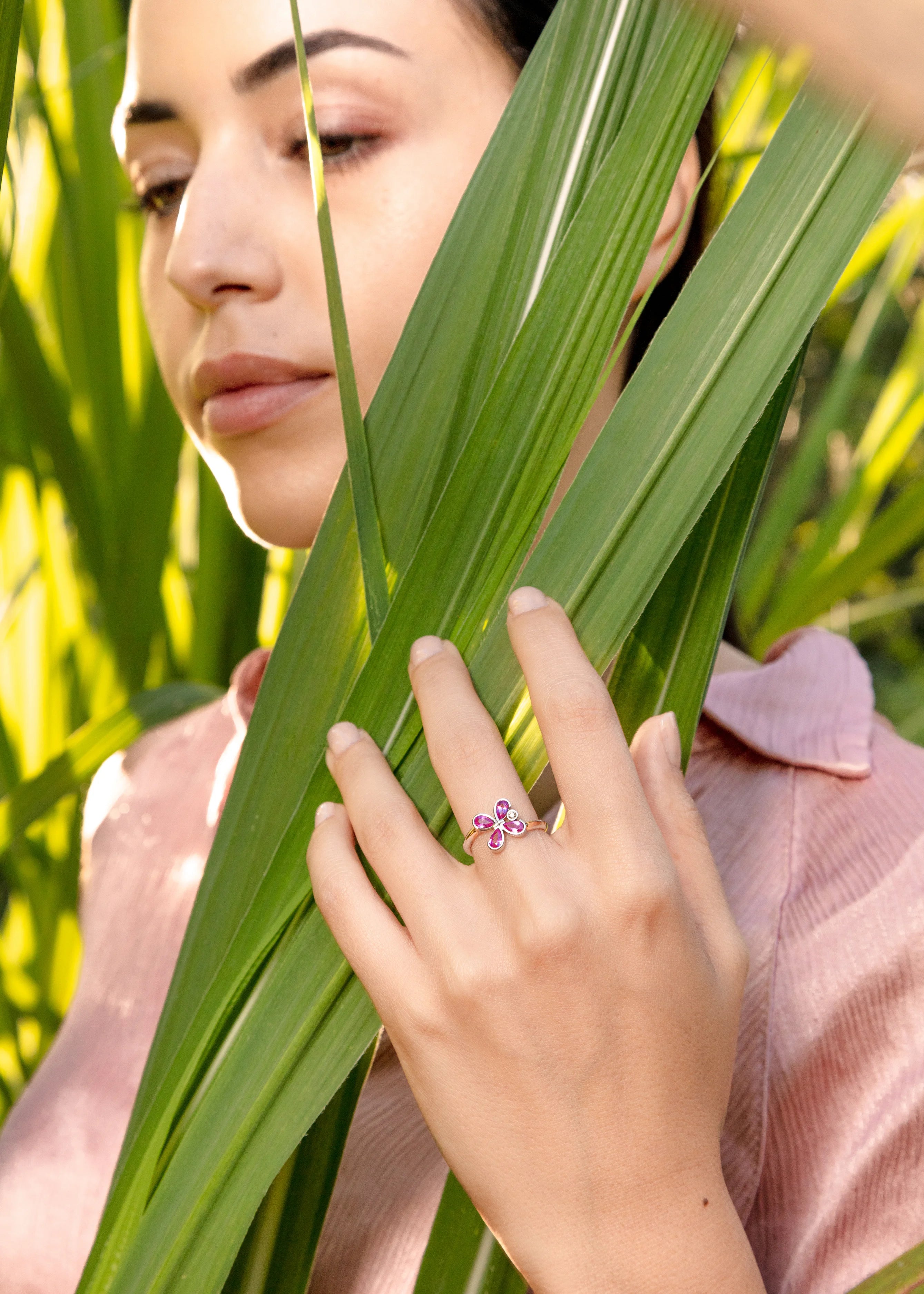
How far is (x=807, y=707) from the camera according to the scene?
1.87 feet

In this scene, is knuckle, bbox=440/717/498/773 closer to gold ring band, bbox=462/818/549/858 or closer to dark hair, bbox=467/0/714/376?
gold ring band, bbox=462/818/549/858

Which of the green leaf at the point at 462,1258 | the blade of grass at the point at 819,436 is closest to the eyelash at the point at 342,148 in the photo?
the green leaf at the point at 462,1258

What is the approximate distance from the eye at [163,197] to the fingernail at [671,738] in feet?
1.45

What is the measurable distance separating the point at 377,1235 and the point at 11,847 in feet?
1.57

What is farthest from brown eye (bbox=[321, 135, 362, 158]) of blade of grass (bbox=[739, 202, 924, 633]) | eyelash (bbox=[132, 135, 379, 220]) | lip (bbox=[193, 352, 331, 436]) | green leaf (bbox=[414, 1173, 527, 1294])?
blade of grass (bbox=[739, 202, 924, 633])

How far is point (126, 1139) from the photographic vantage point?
37cm

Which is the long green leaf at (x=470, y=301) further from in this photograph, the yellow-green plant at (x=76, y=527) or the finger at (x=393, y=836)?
the yellow-green plant at (x=76, y=527)

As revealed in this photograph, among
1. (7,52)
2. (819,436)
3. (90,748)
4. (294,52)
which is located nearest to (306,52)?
(294,52)

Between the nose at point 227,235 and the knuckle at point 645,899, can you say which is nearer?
the knuckle at point 645,899

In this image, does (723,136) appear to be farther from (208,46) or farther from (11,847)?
(11,847)

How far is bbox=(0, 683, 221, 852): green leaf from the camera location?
71cm

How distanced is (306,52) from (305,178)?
0.06 metres

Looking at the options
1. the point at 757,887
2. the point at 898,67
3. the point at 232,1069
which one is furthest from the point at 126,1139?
the point at 898,67

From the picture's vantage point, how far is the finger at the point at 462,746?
320mm
